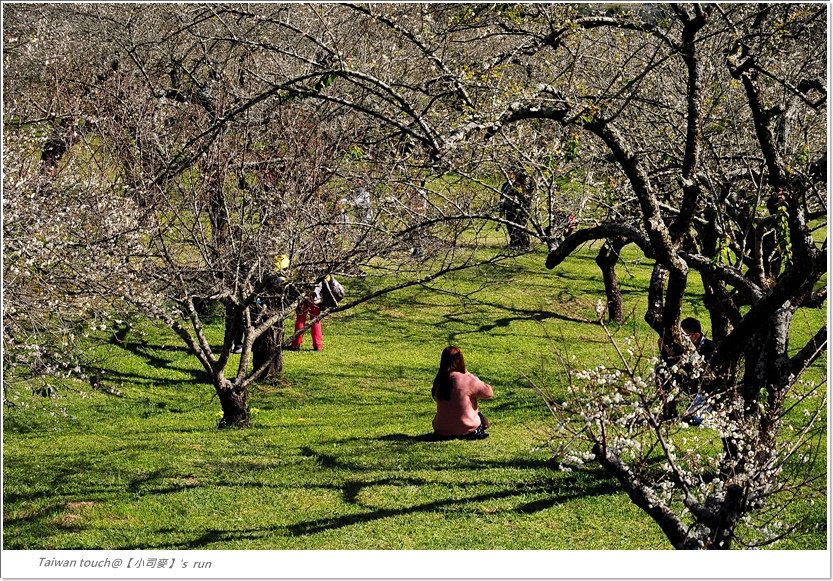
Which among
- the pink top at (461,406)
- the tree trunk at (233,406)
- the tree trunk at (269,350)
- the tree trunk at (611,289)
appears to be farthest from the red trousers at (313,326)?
the tree trunk at (611,289)

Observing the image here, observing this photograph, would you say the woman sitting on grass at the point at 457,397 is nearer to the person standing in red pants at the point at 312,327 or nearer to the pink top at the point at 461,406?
the pink top at the point at 461,406

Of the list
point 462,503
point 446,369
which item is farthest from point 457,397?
point 462,503

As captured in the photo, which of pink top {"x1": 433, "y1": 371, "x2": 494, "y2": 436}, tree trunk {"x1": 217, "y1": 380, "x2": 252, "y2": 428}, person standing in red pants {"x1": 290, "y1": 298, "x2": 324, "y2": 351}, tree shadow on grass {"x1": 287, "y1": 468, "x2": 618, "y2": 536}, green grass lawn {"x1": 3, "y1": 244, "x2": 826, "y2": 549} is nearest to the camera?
green grass lawn {"x1": 3, "y1": 244, "x2": 826, "y2": 549}

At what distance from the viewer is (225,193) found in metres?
11.9

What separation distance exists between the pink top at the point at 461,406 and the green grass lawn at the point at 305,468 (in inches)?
6.4

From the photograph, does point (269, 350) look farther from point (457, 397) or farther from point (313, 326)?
point (457, 397)

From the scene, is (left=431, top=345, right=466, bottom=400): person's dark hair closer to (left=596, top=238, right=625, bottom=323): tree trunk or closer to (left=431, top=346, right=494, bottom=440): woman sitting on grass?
(left=431, top=346, right=494, bottom=440): woman sitting on grass

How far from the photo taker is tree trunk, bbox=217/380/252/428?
11438 mm

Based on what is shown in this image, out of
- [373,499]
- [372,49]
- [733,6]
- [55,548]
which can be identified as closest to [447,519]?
[373,499]

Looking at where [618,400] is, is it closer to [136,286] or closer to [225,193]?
[136,286]

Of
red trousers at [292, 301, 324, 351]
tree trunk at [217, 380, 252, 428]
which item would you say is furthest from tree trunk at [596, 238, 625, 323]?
tree trunk at [217, 380, 252, 428]

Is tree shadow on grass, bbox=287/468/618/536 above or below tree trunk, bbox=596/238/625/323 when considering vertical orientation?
below

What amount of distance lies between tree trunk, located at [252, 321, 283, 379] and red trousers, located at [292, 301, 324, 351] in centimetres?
46

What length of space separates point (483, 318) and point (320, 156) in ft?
27.0
